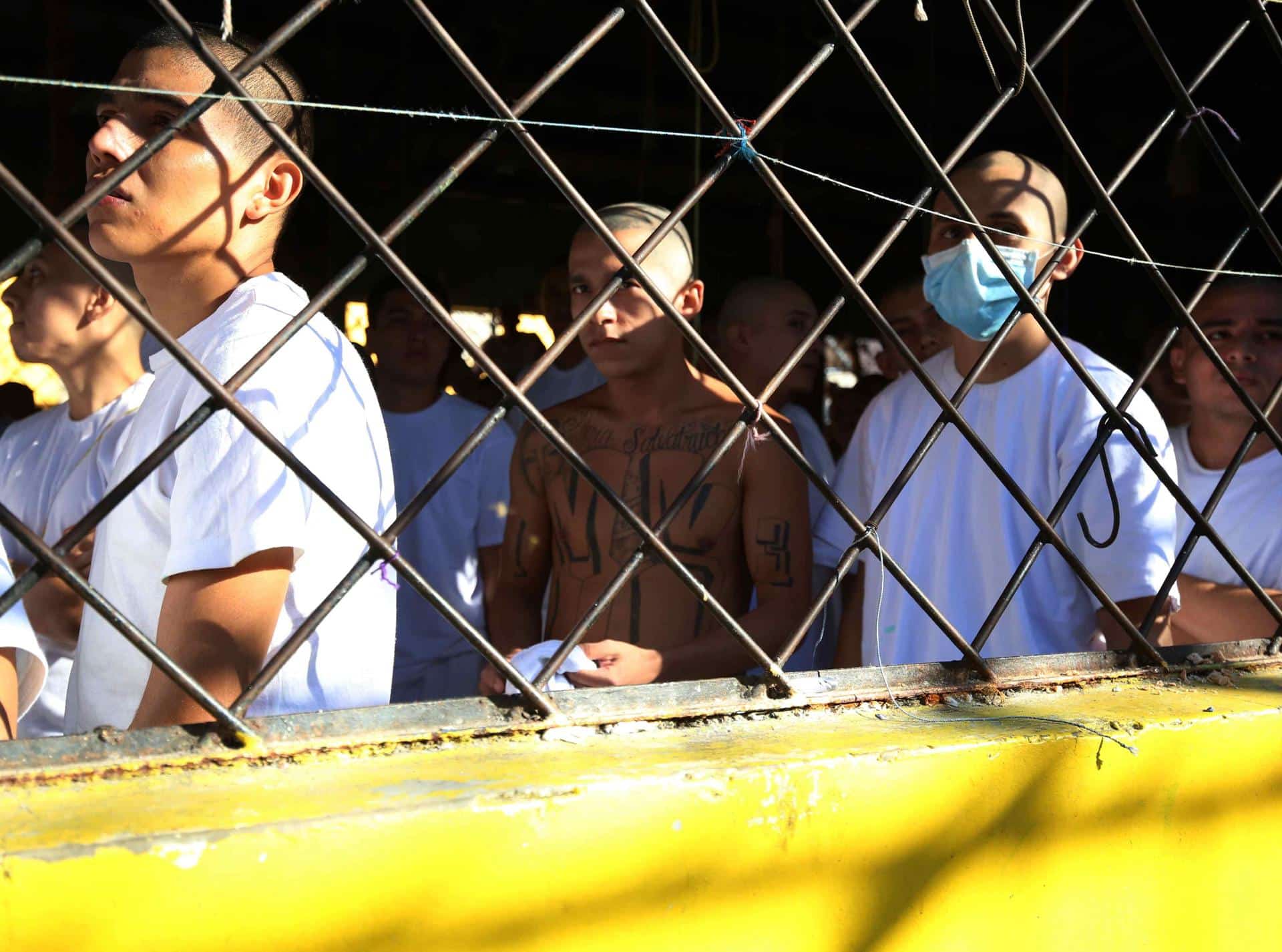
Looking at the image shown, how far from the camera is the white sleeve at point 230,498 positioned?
121cm

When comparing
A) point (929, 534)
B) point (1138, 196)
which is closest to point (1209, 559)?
point (929, 534)

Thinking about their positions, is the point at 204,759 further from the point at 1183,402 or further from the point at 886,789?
the point at 1183,402

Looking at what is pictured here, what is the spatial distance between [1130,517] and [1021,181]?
74 centimetres

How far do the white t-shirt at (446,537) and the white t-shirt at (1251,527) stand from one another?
77.0 inches

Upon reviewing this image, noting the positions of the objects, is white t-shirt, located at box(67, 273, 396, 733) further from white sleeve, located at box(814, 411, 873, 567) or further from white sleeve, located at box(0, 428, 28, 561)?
white sleeve, located at box(814, 411, 873, 567)

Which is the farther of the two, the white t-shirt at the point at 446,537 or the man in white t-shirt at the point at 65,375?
the white t-shirt at the point at 446,537

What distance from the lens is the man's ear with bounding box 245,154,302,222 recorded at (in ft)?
4.83

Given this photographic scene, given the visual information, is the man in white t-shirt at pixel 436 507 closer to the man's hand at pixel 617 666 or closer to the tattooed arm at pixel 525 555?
the tattooed arm at pixel 525 555

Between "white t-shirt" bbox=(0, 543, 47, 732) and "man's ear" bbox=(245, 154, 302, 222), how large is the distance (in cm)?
54

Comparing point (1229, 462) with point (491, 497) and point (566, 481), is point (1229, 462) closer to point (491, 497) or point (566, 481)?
point (566, 481)

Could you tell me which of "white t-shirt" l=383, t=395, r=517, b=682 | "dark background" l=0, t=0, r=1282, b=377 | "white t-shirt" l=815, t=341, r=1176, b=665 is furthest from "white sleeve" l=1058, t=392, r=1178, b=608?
"dark background" l=0, t=0, r=1282, b=377

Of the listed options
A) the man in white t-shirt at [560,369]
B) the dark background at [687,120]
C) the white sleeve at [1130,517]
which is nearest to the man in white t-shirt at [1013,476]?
the white sleeve at [1130,517]

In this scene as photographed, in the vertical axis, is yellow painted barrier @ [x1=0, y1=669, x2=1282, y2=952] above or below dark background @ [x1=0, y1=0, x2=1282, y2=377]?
below

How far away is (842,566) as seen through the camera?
1499mm
